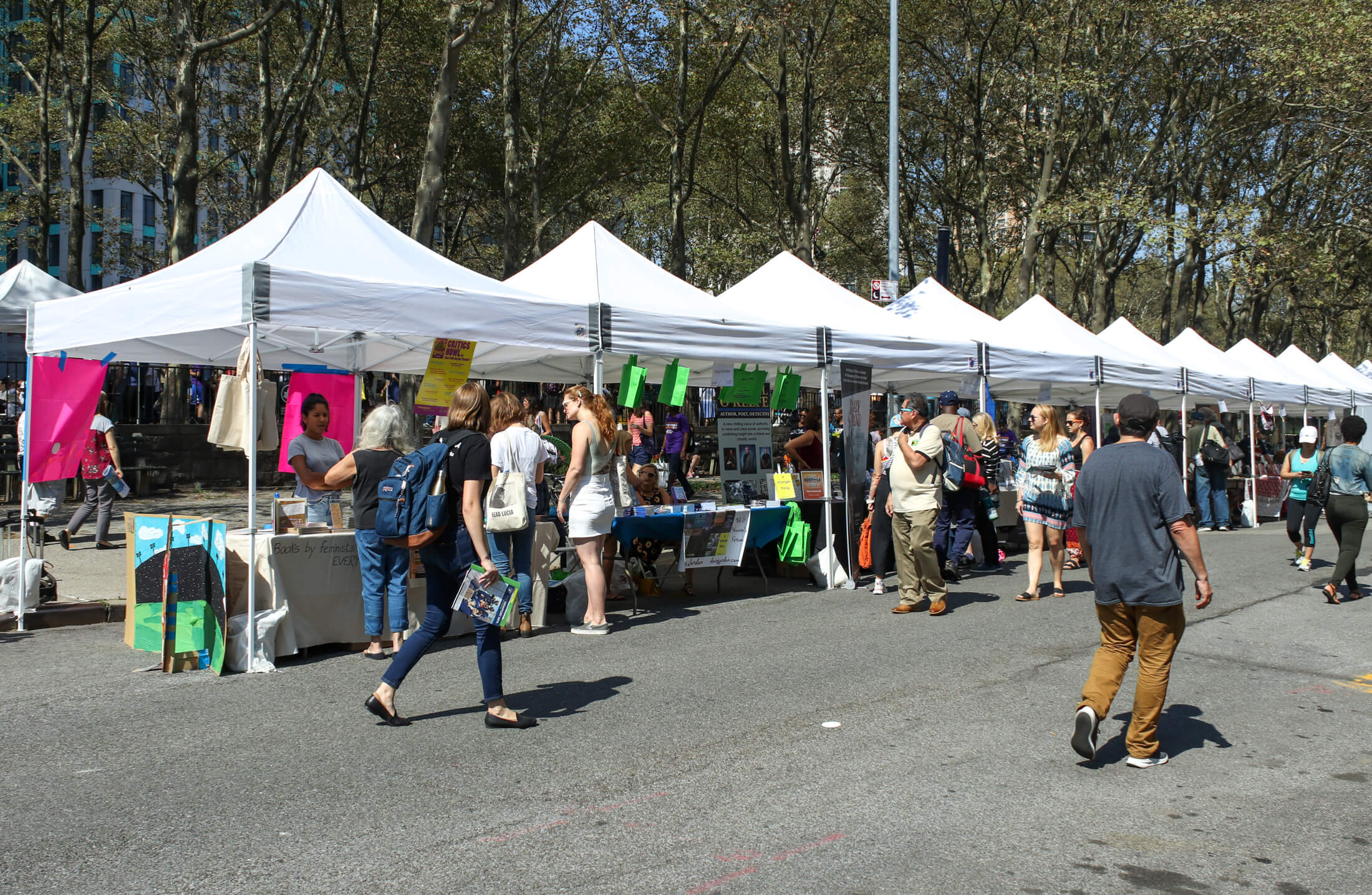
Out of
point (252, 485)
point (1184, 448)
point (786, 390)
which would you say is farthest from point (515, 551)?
point (1184, 448)

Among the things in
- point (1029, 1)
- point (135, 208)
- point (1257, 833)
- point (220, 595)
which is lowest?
point (1257, 833)

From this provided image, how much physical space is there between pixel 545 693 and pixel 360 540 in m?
1.70

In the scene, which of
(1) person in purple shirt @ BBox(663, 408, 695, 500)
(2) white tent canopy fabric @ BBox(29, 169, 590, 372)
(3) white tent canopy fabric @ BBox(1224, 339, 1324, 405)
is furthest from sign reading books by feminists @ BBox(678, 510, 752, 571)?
→ (3) white tent canopy fabric @ BBox(1224, 339, 1324, 405)

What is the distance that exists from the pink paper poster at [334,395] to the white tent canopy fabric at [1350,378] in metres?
21.9

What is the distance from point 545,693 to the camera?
634cm

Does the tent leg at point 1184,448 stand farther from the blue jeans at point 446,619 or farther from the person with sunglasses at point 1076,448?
the blue jeans at point 446,619

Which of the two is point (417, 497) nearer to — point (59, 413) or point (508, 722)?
point (508, 722)

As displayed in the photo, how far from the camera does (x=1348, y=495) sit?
955 centimetres

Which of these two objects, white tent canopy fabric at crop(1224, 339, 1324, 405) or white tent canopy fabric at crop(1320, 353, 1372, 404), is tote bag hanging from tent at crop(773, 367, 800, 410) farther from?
white tent canopy fabric at crop(1320, 353, 1372, 404)

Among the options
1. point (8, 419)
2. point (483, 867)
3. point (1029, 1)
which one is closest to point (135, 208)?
point (8, 419)

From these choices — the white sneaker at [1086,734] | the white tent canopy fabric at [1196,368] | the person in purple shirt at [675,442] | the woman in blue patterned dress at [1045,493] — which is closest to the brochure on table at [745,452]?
the woman in blue patterned dress at [1045,493]

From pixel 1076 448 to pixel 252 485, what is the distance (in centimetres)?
772

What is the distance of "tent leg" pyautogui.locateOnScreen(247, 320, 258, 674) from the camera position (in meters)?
6.86

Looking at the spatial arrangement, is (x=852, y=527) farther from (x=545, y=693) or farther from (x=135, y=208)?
(x=135, y=208)
